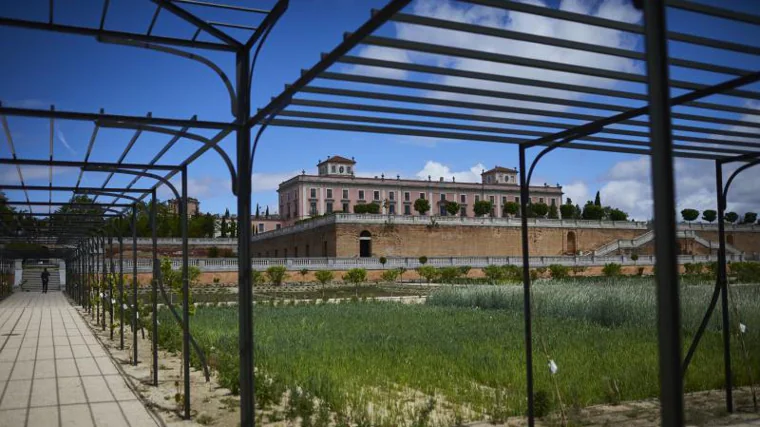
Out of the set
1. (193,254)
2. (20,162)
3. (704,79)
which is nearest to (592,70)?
(704,79)

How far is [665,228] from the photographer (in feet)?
5.94

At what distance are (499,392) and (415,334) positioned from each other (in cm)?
499

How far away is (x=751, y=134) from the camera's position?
4.92m

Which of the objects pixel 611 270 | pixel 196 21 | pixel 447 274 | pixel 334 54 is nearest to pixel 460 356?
pixel 196 21

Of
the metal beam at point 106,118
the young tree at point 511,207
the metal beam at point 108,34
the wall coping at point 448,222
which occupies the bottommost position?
the metal beam at point 106,118

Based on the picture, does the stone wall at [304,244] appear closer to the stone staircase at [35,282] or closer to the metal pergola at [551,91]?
the stone staircase at [35,282]

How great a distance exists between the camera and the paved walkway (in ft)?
20.8

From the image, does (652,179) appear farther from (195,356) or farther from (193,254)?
(193,254)

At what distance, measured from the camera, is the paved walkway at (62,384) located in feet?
20.8

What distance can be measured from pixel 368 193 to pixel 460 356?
2562 inches

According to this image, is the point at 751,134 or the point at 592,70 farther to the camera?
the point at 751,134

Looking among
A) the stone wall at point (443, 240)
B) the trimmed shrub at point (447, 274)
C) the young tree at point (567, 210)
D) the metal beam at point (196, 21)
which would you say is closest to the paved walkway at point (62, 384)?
the metal beam at point (196, 21)

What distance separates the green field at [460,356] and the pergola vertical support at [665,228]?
13.3ft

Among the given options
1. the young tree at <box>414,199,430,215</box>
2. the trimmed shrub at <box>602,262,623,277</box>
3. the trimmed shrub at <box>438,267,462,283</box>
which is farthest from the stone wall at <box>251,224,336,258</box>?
the trimmed shrub at <box>602,262,623,277</box>
